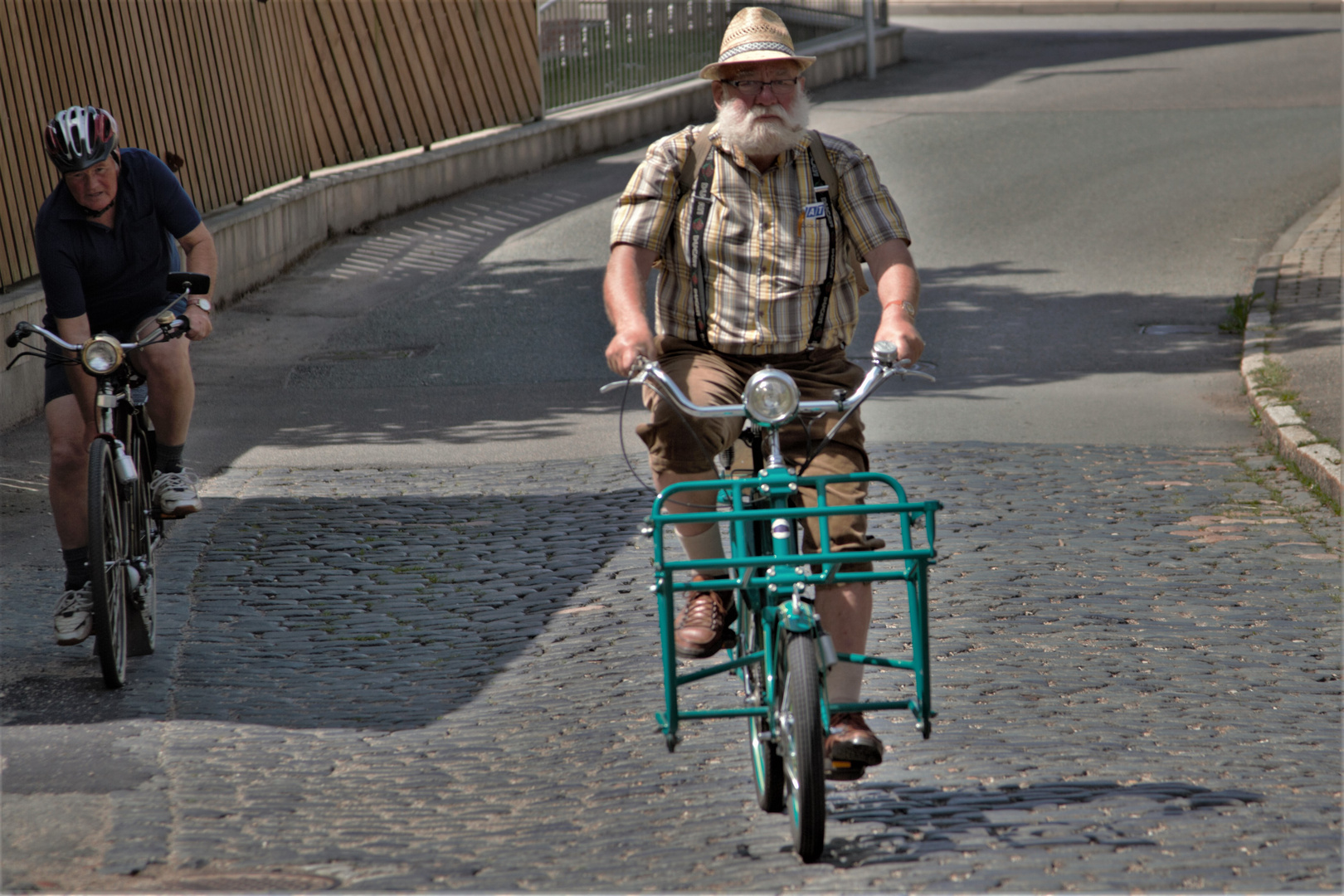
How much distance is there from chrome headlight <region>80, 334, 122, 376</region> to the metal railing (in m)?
13.8

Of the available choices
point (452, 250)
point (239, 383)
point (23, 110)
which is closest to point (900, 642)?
point (239, 383)

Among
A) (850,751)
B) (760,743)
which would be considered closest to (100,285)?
(760,743)

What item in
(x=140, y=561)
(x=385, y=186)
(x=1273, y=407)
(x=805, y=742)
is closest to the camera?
(x=805, y=742)

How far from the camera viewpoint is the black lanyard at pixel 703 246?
4316 millimetres

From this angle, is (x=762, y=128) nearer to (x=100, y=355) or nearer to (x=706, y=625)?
(x=706, y=625)

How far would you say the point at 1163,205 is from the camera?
15.2m

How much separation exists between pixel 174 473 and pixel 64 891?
2517mm

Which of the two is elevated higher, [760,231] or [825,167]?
[825,167]

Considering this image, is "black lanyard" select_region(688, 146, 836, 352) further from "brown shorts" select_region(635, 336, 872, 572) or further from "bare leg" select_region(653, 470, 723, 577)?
"bare leg" select_region(653, 470, 723, 577)

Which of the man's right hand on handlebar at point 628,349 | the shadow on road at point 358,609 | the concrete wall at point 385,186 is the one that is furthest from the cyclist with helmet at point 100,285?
the concrete wall at point 385,186

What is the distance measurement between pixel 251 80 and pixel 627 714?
1069 centimetres

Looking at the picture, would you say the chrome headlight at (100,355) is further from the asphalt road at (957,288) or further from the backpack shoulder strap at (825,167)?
the asphalt road at (957,288)

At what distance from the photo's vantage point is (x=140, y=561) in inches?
223

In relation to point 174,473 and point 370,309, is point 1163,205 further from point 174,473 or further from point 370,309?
point 174,473
